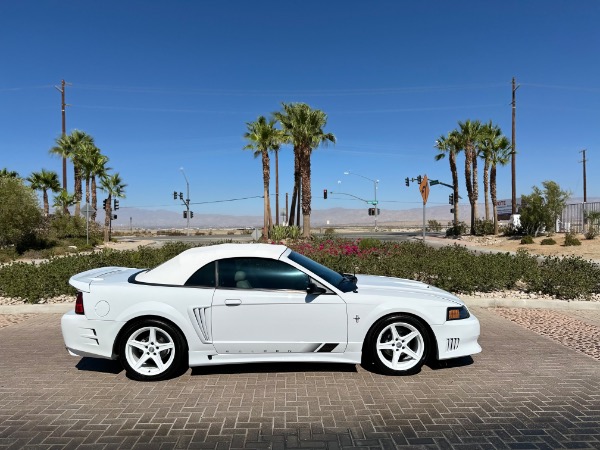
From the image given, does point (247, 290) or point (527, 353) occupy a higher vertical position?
point (247, 290)

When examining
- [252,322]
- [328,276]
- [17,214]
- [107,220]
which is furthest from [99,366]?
[107,220]

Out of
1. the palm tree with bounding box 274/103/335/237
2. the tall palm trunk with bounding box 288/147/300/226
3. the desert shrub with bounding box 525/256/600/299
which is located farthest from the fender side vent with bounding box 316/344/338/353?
the tall palm trunk with bounding box 288/147/300/226

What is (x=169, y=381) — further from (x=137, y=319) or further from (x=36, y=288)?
(x=36, y=288)

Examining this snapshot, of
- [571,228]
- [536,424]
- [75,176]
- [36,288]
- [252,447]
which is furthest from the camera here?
[75,176]

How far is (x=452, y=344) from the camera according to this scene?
4.62 m

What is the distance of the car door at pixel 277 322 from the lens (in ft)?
14.5

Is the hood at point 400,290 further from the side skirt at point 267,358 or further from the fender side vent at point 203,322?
the fender side vent at point 203,322

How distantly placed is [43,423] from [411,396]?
323 cm

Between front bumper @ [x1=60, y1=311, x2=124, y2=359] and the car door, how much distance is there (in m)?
1.09

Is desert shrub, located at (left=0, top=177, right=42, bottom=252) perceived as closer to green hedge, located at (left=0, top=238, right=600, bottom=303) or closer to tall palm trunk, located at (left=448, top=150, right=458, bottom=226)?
green hedge, located at (left=0, top=238, right=600, bottom=303)

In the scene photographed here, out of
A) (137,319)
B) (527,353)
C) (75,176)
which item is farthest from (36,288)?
(75,176)

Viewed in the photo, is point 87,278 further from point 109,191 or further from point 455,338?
point 109,191

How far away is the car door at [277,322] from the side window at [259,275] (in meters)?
0.12

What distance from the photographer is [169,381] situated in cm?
446
